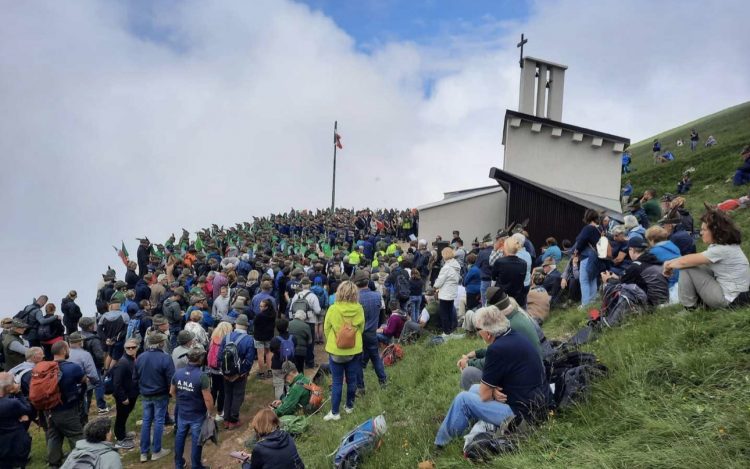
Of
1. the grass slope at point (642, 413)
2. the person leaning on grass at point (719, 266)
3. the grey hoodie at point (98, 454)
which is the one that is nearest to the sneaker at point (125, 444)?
the grass slope at point (642, 413)

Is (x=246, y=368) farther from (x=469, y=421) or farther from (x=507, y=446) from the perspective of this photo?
(x=507, y=446)

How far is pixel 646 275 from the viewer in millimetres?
6805

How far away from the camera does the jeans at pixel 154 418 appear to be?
763 centimetres

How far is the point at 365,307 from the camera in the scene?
26.2 ft

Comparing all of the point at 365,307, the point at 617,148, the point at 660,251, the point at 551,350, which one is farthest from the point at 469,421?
the point at 617,148

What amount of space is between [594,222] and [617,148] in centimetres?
1168

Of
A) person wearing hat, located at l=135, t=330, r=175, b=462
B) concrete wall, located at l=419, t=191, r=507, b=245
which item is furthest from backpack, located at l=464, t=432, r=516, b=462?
concrete wall, located at l=419, t=191, r=507, b=245

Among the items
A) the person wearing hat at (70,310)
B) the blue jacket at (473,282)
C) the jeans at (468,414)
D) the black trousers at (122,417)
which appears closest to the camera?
the jeans at (468,414)

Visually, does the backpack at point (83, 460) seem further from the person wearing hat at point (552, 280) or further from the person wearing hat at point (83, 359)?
the person wearing hat at point (552, 280)

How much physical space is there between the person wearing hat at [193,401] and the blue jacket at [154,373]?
2.02 feet

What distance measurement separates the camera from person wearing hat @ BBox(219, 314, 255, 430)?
7969mm

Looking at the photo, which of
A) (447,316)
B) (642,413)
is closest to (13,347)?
(447,316)

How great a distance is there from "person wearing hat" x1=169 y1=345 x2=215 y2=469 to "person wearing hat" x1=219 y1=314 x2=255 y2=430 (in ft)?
3.17

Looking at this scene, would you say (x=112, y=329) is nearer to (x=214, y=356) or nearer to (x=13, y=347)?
(x=13, y=347)
